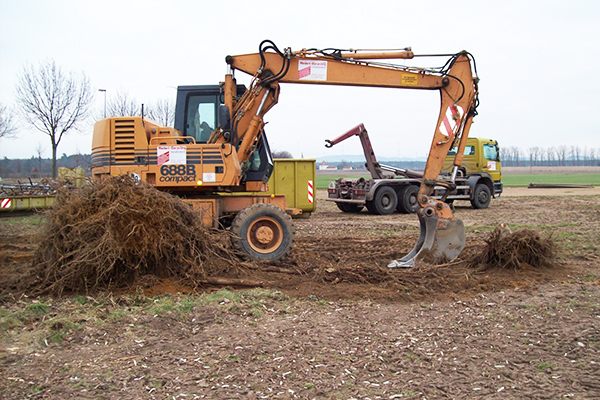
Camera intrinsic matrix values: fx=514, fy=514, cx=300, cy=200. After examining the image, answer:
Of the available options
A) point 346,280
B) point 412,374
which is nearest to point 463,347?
point 412,374

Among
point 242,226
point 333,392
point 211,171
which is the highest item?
point 211,171

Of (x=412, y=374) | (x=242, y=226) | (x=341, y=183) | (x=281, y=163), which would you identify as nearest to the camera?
(x=412, y=374)

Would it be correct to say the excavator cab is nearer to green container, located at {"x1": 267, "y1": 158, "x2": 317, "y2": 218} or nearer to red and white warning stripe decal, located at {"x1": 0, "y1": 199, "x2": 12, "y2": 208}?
green container, located at {"x1": 267, "y1": 158, "x2": 317, "y2": 218}

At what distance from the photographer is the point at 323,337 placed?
188 inches

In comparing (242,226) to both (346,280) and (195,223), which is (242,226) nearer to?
(195,223)

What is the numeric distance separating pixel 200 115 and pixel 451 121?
4.30 m

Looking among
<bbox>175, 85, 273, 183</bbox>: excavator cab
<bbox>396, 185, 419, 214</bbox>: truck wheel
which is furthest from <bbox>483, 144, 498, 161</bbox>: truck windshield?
<bbox>175, 85, 273, 183</bbox>: excavator cab

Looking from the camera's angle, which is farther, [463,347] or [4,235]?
[4,235]

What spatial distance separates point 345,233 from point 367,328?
7.70 m

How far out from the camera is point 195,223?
6.90 m

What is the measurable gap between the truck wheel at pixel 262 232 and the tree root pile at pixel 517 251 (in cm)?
301

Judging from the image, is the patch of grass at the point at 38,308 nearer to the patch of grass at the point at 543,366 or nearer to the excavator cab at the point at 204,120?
the excavator cab at the point at 204,120

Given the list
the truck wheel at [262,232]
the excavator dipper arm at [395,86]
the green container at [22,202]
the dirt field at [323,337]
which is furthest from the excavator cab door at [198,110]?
the green container at [22,202]

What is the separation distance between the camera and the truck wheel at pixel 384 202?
1755cm
